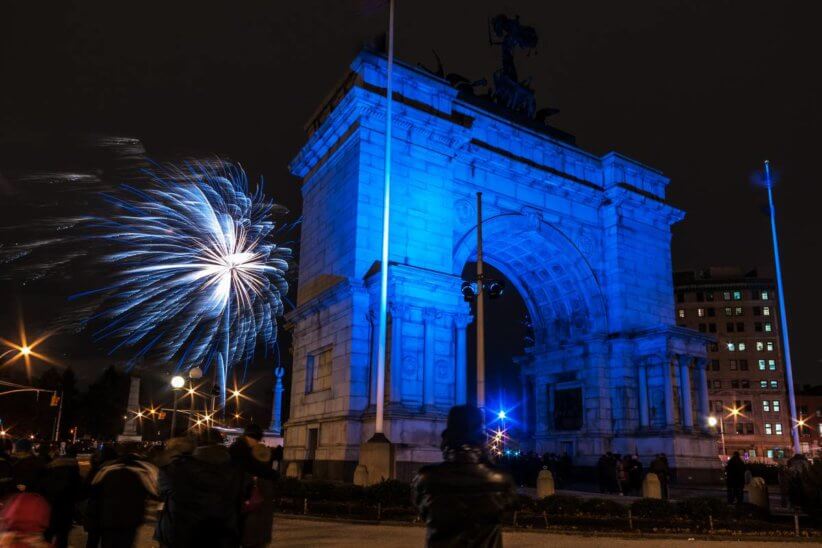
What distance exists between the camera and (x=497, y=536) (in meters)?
4.45

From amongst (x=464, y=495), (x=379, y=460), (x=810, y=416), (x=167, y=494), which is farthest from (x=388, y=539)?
(x=810, y=416)

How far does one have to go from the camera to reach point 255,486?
6.14m

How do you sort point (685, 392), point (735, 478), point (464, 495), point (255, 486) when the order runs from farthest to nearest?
point (685, 392)
point (735, 478)
point (255, 486)
point (464, 495)

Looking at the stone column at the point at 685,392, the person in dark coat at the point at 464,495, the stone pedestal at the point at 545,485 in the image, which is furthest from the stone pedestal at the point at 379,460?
the stone column at the point at 685,392

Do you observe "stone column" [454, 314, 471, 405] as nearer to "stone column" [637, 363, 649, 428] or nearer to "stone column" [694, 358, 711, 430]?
"stone column" [637, 363, 649, 428]

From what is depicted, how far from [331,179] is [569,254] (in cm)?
1281

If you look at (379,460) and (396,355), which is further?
(396,355)

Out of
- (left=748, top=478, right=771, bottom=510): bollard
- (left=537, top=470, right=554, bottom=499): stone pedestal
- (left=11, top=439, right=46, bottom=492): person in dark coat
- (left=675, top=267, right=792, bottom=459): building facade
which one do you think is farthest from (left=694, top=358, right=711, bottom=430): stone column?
(left=675, top=267, right=792, bottom=459): building facade

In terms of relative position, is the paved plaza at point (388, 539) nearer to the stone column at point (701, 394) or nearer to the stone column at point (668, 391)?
the stone column at point (668, 391)

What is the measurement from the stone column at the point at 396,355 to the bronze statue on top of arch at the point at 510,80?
14034mm

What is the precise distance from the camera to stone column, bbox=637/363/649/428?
31170 mm

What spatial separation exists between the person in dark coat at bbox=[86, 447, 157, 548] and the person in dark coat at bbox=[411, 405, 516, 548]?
3471 millimetres

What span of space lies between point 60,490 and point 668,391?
28118mm

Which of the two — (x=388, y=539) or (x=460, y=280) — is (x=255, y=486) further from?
(x=460, y=280)
